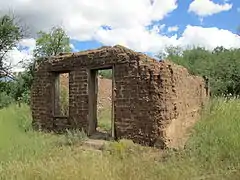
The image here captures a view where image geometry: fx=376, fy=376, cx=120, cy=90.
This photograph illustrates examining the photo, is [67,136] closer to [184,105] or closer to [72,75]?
[72,75]

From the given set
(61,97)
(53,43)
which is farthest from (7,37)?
(61,97)

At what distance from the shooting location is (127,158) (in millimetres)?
8516

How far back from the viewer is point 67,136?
432 inches

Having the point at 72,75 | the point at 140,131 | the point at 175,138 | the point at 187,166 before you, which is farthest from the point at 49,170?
the point at 72,75

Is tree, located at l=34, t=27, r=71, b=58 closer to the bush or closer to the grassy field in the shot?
the bush

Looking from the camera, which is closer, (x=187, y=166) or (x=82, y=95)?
(x=187, y=166)

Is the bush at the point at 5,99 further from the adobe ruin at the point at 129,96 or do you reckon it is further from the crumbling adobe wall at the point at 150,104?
the crumbling adobe wall at the point at 150,104

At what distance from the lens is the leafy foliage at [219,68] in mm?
25031

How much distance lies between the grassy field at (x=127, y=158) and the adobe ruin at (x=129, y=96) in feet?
2.16

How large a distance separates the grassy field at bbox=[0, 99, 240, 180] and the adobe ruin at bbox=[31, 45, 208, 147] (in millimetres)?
660

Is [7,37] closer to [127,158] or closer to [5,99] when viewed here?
[5,99]

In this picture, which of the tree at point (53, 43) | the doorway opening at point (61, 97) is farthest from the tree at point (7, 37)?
the doorway opening at point (61, 97)

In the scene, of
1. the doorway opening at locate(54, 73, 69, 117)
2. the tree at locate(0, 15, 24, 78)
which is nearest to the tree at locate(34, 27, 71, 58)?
the tree at locate(0, 15, 24, 78)

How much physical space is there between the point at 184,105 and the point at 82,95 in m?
3.25
